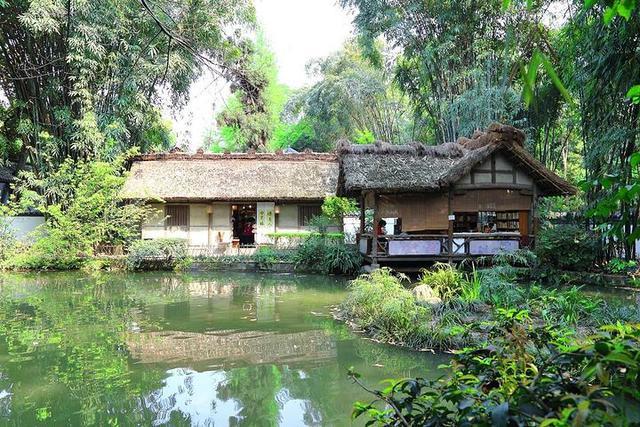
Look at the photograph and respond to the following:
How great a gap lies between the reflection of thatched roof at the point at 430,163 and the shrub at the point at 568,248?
161 centimetres

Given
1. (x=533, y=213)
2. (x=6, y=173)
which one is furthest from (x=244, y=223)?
(x=533, y=213)

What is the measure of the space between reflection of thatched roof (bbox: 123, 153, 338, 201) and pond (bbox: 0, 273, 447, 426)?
336 inches

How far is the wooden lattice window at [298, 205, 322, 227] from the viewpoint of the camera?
20.2m

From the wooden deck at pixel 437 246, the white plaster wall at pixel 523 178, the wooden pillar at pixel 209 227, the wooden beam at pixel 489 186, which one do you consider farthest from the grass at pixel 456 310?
the wooden pillar at pixel 209 227

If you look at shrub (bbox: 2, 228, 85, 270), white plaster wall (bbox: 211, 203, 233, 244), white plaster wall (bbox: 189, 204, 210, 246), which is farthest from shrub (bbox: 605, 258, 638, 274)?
shrub (bbox: 2, 228, 85, 270)

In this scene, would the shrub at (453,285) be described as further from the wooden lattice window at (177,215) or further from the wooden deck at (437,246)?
the wooden lattice window at (177,215)

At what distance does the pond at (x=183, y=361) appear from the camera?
4.55m

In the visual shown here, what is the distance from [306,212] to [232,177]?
A: 3438 mm

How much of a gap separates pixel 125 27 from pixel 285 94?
70.2 ft

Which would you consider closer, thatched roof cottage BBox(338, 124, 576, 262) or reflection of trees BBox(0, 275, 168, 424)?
reflection of trees BBox(0, 275, 168, 424)

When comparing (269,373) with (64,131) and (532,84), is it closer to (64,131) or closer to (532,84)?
(532,84)

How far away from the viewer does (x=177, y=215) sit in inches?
779

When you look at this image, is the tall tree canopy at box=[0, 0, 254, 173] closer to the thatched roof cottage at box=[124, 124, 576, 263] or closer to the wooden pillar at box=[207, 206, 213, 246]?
the thatched roof cottage at box=[124, 124, 576, 263]

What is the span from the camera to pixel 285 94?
3759 cm
